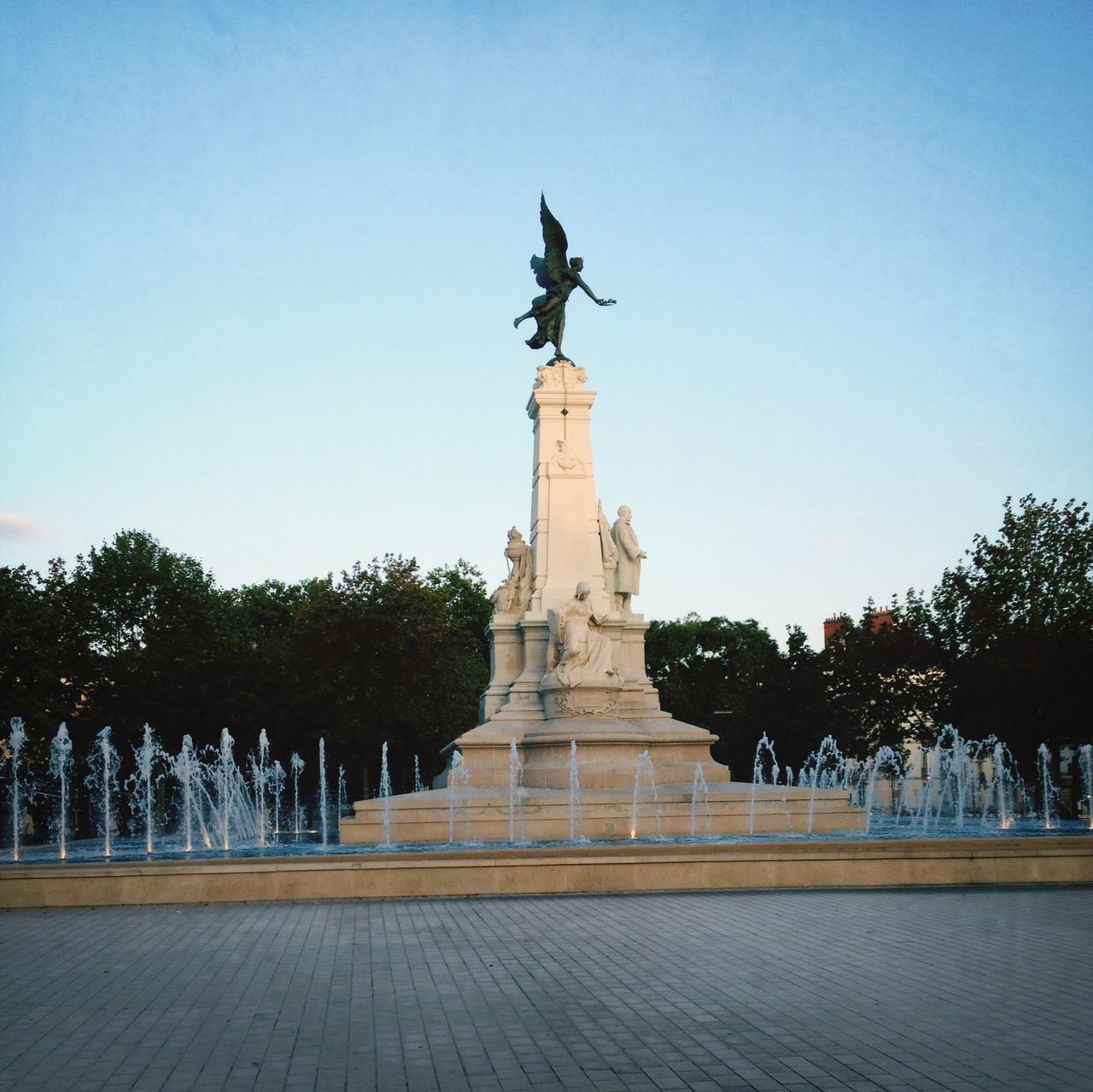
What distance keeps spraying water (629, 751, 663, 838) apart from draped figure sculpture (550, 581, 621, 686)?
2164 mm

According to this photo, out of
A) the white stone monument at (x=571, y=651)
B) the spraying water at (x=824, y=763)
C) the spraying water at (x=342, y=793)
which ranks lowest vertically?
the spraying water at (x=342, y=793)

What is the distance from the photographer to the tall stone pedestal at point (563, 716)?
22500 millimetres

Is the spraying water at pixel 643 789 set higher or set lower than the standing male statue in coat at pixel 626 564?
lower

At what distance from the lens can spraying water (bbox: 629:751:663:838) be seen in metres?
22.4

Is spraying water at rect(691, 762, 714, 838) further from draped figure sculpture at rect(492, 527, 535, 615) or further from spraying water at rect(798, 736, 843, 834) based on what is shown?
spraying water at rect(798, 736, 843, 834)

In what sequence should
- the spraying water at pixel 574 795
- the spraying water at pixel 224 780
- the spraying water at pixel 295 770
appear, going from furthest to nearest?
the spraying water at pixel 295 770 → the spraying water at pixel 224 780 → the spraying water at pixel 574 795

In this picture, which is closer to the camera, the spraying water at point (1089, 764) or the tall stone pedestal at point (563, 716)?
the tall stone pedestal at point (563, 716)

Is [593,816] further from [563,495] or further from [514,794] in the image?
[563,495]

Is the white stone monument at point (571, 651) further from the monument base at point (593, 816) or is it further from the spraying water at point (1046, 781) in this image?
the spraying water at point (1046, 781)

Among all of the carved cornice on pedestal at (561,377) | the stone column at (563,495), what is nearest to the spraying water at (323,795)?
the stone column at (563,495)

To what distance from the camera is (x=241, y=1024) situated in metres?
8.31

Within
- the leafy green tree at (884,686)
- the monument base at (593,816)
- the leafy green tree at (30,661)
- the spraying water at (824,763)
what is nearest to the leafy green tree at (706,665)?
the spraying water at (824,763)

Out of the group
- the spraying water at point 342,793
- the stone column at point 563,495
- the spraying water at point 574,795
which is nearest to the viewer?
the spraying water at point 574,795

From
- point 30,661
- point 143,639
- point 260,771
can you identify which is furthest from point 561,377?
point 143,639
